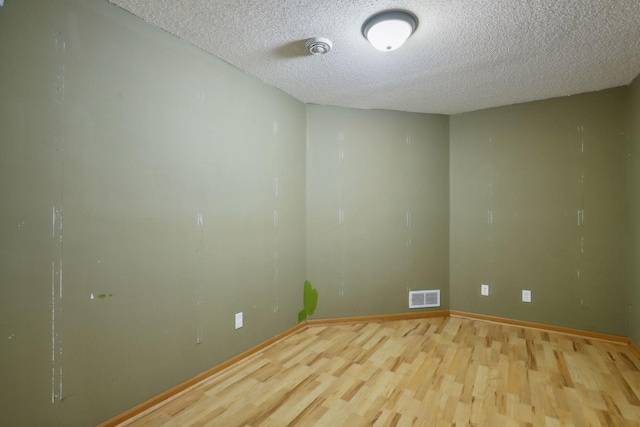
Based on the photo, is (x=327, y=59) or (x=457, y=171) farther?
(x=457, y=171)

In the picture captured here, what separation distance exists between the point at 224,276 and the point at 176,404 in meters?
0.85

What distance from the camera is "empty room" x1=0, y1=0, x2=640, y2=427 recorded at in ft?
4.75

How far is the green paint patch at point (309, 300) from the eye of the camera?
3.12m

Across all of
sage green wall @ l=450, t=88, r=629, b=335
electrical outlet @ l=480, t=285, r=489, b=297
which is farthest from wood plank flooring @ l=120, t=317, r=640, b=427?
electrical outlet @ l=480, t=285, r=489, b=297

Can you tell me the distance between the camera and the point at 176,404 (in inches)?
72.8

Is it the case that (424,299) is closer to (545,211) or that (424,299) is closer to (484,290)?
(484,290)

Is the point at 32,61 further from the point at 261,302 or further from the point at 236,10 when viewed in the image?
the point at 261,302

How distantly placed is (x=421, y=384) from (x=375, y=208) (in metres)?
1.77

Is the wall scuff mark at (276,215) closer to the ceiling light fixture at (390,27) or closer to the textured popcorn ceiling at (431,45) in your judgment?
the textured popcorn ceiling at (431,45)

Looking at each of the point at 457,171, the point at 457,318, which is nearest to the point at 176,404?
the point at 457,318

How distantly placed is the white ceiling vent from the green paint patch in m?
1.12

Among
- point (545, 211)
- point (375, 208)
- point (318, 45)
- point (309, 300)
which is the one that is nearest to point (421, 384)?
point (309, 300)

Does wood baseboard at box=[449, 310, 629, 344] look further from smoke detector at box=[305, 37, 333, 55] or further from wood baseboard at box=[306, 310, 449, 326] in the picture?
smoke detector at box=[305, 37, 333, 55]

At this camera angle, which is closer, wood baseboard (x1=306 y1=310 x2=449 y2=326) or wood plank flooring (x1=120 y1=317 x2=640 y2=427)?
wood plank flooring (x1=120 y1=317 x2=640 y2=427)
